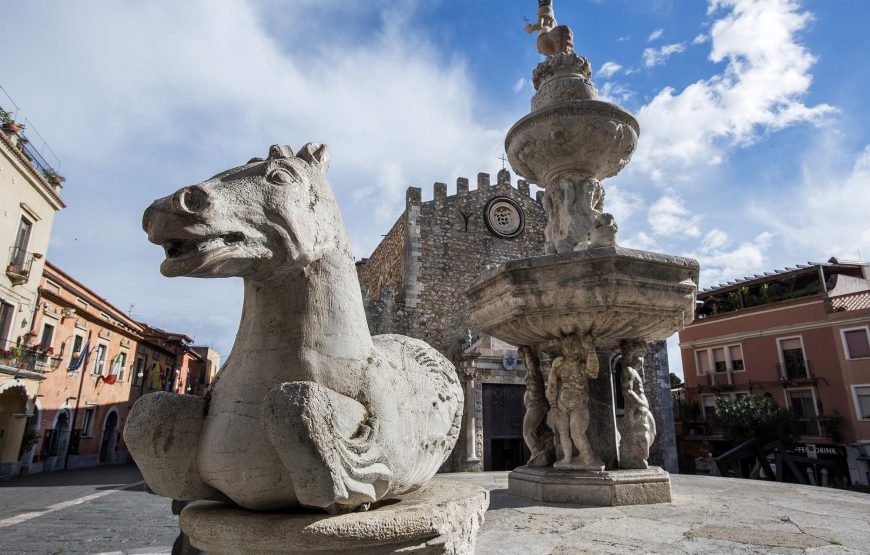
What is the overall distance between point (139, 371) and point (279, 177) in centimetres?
2665

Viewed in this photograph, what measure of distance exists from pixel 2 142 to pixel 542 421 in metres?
17.5

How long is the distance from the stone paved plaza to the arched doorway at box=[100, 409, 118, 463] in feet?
61.1

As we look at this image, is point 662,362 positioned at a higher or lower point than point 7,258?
lower

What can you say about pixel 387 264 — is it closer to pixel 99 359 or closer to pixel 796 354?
pixel 99 359

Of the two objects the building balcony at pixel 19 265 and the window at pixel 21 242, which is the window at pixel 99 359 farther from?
the window at pixel 21 242

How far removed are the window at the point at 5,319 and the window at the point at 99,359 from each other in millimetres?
4989

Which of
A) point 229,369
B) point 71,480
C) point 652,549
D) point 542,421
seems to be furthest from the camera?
point 71,480

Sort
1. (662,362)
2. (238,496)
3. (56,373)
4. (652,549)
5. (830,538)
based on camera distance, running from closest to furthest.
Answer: (238,496) → (652,549) → (830,538) → (56,373) → (662,362)

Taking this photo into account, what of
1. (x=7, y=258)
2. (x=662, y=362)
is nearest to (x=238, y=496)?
(x=7, y=258)

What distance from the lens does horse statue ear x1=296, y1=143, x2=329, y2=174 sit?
176cm

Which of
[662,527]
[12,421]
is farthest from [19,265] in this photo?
[662,527]

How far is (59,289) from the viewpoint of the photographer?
1808cm

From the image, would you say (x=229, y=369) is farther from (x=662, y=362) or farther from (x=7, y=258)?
(x=662, y=362)

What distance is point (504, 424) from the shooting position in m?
16.3
